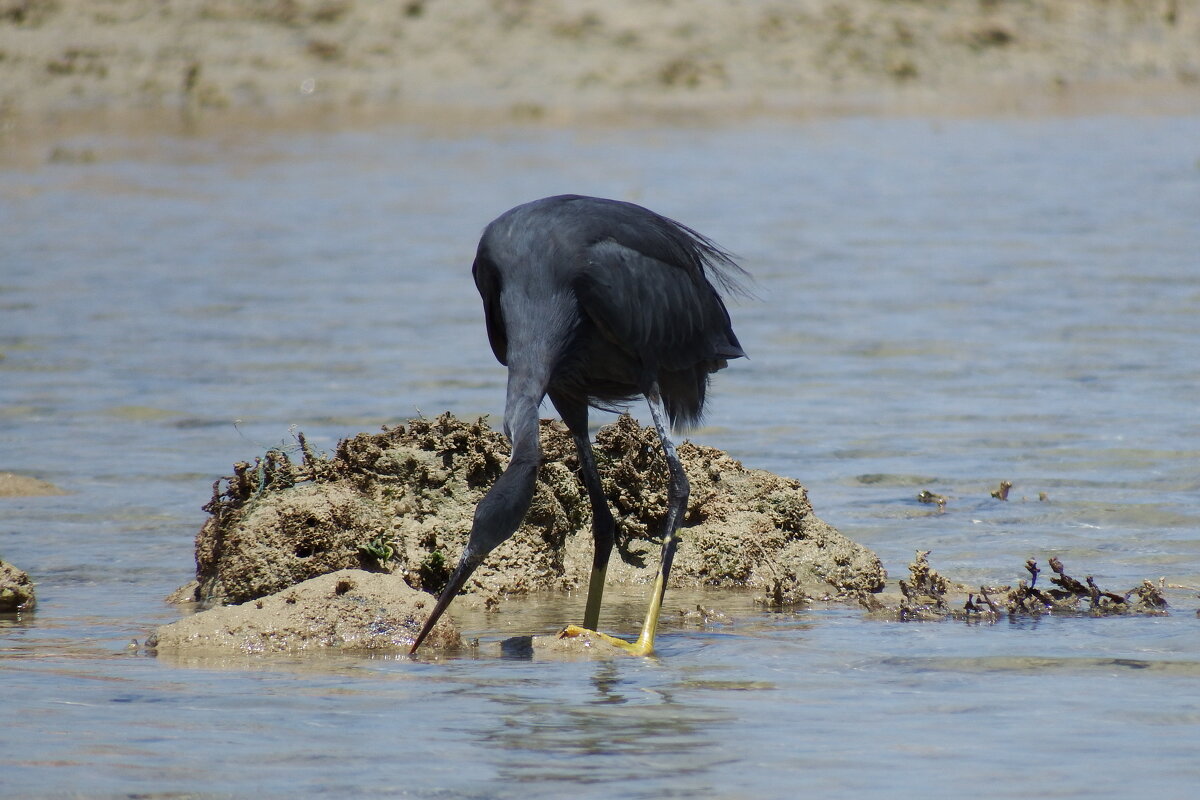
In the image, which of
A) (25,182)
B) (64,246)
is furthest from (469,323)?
(25,182)

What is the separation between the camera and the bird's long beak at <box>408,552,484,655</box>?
243 inches

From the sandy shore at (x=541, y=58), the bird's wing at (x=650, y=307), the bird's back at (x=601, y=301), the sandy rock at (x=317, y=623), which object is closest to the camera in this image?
the sandy rock at (x=317, y=623)

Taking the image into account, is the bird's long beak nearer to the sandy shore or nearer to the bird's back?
the bird's back

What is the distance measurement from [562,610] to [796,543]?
1045mm

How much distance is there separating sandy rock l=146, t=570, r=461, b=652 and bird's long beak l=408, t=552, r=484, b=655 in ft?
0.49

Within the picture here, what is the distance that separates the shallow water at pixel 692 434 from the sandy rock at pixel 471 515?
1.03ft

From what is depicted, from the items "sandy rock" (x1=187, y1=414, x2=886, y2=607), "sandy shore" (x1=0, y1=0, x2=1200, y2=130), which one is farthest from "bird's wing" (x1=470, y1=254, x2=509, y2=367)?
"sandy shore" (x1=0, y1=0, x2=1200, y2=130)

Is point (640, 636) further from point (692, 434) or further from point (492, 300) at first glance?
point (692, 434)

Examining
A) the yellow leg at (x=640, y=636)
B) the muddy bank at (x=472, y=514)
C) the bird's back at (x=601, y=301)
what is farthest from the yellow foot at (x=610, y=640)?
the bird's back at (x=601, y=301)

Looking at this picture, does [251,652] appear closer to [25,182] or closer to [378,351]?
[378,351]

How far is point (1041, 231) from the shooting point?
Answer: 17.8 metres

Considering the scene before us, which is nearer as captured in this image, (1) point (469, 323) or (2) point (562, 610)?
(2) point (562, 610)

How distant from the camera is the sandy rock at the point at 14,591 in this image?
725 centimetres

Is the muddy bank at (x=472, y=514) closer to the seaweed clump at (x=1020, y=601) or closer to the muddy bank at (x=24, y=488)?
the seaweed clump at (x=1020, y=601)
